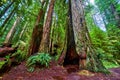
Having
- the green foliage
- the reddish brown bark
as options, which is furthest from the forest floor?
the reddish brown bark

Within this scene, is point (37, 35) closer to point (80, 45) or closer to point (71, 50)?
point (71, 50)

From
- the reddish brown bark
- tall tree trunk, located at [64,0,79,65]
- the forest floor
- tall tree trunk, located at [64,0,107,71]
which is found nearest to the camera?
the forest floor

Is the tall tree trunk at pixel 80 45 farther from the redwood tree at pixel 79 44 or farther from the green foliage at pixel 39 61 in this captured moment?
the green foliage at pixel 39 61

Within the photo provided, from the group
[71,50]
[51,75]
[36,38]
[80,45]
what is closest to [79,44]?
[80,45]

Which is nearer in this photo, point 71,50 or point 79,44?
point 79,44

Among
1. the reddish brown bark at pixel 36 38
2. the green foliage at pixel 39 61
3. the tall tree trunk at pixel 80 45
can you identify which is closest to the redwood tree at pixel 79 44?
the tall tree trunk at pixel 80 45

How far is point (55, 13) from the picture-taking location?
462 inches

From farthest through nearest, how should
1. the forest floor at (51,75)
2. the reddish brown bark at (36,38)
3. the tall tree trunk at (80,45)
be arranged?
the reddish brown bark at (36,38)
the tall tree trunk at (80,45)
the forest floor at (51,75)

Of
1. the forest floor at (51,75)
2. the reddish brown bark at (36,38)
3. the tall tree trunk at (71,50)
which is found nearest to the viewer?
the forest floor at (51,75)

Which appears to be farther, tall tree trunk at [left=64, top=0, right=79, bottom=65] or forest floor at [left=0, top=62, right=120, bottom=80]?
tall tree trunk at [left=64, top=0, right=79, bottom=65]

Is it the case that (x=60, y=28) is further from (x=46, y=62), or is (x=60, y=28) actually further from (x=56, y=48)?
(x=46, y=62)

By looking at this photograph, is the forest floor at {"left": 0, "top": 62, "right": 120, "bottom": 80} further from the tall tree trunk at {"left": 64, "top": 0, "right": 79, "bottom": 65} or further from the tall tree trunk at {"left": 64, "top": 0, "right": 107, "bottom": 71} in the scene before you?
the tall tree trunk at {"left": 64, "top": 0, "right": 79, "bottom": 65}

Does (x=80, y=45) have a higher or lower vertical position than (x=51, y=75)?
higher

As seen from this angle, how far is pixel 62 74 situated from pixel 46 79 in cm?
84
